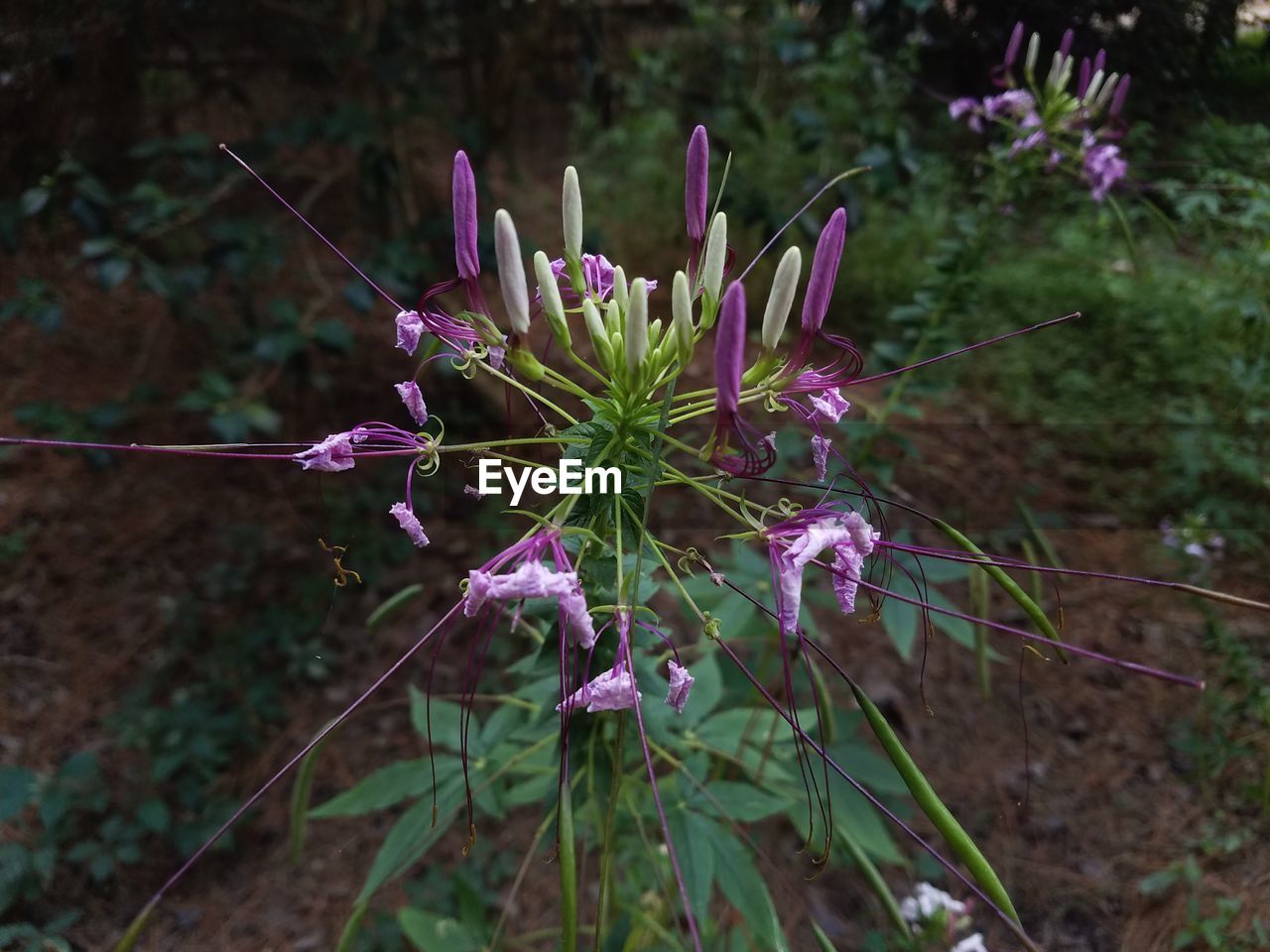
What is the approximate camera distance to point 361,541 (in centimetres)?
263

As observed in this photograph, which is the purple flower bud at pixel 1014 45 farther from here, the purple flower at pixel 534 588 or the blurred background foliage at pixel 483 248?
the purple flower at pixel 534 588

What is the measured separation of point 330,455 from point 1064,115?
1.77 meters

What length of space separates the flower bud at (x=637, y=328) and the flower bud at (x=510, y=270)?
Answer: 11 centimetres

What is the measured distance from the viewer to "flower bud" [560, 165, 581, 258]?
0.81 m

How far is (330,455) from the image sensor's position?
2.62ft

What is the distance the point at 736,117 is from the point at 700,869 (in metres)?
2.53

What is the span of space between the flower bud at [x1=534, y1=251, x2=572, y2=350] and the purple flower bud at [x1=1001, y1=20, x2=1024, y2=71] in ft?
4.45

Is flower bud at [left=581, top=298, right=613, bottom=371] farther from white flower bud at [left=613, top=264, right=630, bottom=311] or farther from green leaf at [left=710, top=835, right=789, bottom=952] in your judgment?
green leaf at [left=710, top=835, right=789, bottom=952]

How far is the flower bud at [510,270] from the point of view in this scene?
717mm

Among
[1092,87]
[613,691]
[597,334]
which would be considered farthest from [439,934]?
[1092,87]

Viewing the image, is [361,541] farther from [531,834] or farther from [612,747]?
[612,747]

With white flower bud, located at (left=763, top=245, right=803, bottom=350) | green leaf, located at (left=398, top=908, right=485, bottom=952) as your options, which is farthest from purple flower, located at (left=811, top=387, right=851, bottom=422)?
green leaf, located at (left=398, top=908, right=485, bottom=952)

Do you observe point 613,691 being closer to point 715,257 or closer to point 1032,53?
point 715,257

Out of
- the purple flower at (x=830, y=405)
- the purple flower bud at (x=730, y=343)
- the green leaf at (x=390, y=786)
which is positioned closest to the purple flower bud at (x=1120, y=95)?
the purple flower at (x=830, y=405)
